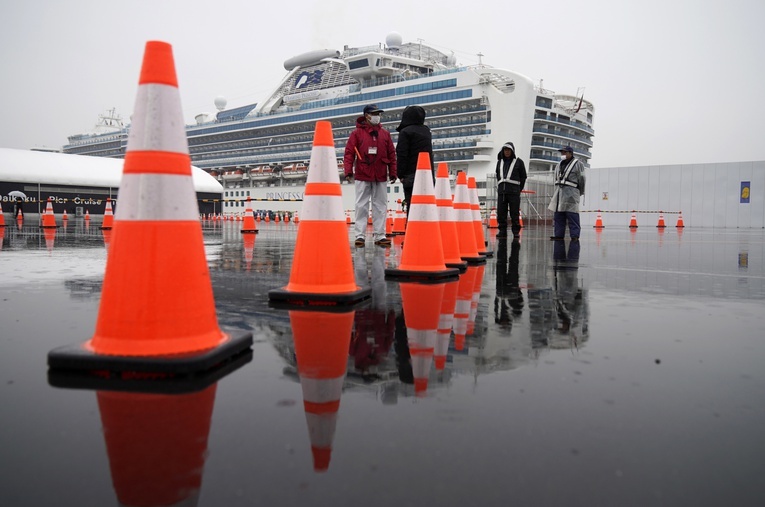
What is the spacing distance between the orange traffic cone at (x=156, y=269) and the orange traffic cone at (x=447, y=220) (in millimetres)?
4337

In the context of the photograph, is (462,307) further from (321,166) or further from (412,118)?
(412,118)

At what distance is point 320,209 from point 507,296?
1.62 m

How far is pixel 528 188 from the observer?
3603 centimetres

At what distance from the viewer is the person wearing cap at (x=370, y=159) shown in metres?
9.27

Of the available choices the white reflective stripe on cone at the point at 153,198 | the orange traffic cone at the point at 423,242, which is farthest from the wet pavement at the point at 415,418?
the orange traffic cone at the point at 423,242

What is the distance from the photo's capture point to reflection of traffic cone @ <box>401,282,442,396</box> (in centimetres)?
248

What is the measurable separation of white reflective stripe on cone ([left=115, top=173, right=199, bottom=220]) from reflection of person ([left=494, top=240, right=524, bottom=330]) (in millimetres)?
1880

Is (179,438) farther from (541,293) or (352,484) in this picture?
(541,293)

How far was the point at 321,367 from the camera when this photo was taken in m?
2.52

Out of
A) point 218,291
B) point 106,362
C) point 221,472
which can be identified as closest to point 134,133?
point 106,362

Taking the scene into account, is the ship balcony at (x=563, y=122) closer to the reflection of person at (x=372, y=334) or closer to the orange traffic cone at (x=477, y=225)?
the orange traffic cone at (x=477, y=225)

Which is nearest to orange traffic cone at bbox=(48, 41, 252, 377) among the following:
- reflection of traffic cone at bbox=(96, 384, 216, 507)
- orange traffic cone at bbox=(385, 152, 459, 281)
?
reflection of traffic cone at bbox=(96, 384, 216, 507)

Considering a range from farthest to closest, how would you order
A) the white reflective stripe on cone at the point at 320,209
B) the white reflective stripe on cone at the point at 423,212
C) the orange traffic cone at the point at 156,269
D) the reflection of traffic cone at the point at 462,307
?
1. the white reflective stripe on cone at the point at 423,212
2. the white reflective stripe on cone at the point at 320,209
3. the reflection of traffic cone at the point at 462,307
4. the orange traffic cone at the point at 156,269

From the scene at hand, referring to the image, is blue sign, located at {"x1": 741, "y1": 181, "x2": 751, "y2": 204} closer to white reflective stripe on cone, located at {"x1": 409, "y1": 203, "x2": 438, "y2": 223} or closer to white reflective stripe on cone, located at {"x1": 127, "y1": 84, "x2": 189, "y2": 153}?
white reflective stripe on cone, located at {"x1": 409, "y1": 203, "x2": 438, "y2": 223}
